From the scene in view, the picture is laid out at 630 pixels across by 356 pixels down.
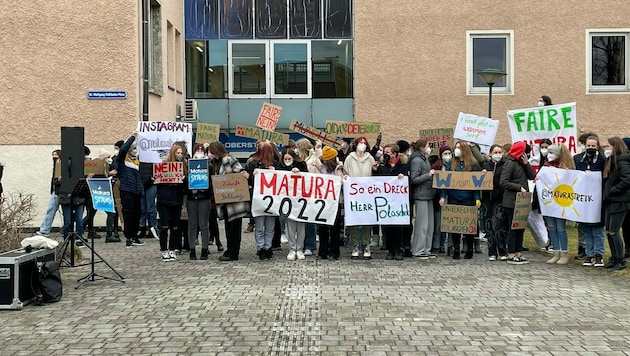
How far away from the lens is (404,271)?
10922mm

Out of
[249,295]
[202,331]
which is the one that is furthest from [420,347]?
[249,295]

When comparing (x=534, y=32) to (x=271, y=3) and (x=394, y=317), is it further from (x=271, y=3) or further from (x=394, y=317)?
(x=394, y=317)

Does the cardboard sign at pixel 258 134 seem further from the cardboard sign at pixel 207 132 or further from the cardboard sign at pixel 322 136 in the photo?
the cardboard sign at pixel 207 132

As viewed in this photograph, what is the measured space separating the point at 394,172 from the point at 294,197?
1.75 metres

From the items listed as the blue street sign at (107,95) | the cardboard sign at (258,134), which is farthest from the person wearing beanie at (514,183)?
the blue street sign at (107,95)

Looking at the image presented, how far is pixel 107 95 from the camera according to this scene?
18.0 m

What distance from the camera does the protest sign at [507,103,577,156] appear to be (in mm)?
14742

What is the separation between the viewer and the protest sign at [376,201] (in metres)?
12.2

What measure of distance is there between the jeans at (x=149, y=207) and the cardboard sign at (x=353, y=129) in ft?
13.6

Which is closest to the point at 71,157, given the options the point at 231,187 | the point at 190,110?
the point at 231,187

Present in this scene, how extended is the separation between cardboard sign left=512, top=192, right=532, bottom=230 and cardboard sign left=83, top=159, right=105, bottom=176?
7.98m

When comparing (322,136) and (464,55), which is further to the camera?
(464,55)

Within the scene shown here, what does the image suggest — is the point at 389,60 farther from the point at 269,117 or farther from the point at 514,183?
the point at 514,183

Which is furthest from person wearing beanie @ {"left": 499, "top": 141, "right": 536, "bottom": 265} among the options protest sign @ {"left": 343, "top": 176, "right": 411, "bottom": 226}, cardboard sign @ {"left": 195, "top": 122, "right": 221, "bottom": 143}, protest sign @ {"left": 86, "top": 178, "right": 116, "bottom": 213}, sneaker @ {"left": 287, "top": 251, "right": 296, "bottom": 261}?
cardboard sign @ {"left": 195, "top": 122, "right": 221, "bottom": 143}
